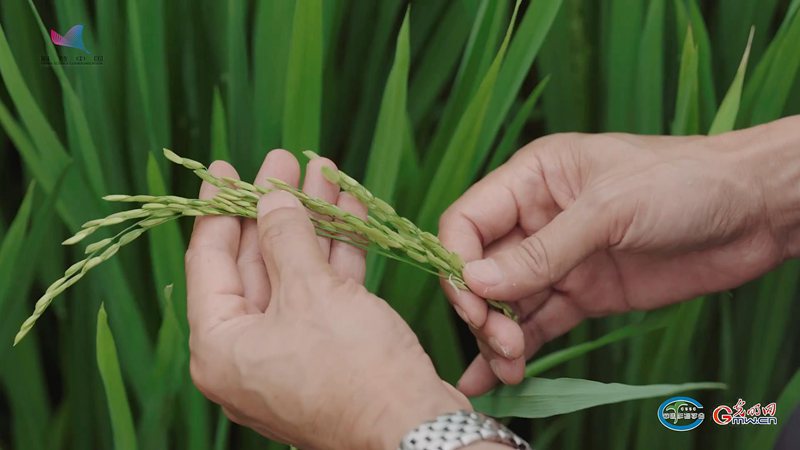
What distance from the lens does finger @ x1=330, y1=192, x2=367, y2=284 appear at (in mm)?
762

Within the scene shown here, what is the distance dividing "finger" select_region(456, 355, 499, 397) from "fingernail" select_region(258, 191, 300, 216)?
0.82ft

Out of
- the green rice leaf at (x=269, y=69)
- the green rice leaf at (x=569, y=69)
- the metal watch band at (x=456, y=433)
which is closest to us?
the metal watch band at (x=456, y=433)

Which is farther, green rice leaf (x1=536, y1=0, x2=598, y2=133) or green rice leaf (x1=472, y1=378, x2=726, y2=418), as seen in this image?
green rice leaf (x1=536, y1=0, x2=598, y2=133)

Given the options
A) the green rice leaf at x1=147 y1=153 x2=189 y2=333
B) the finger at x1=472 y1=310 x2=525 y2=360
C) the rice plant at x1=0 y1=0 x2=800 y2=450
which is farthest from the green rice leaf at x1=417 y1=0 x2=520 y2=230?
the green rice leaf at x1=147 y1=153 x2=189 y2=333

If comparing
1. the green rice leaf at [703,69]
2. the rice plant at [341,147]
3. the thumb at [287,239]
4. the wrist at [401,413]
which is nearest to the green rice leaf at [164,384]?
the rice plant at [341,147]

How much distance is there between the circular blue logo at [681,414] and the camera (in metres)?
0.92

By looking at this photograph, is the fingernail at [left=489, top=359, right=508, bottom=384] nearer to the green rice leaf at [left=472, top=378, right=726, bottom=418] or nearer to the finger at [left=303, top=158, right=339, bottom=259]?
the green rice leaf at [left=472, top=378, right=726, bottom=418]

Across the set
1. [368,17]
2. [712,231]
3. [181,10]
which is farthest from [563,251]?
[181,10]

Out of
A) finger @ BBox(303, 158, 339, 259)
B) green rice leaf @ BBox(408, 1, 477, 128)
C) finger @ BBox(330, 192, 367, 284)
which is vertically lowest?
finger @ BBox(330, 192, 367, 284)

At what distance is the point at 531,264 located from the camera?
727mm

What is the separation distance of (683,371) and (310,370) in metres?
0.46

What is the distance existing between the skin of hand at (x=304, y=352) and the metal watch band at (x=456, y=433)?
0.04 ft

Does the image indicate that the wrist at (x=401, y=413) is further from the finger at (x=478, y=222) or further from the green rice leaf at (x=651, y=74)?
the green rice leaf at (x=651, y=74)

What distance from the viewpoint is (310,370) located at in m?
0.61
